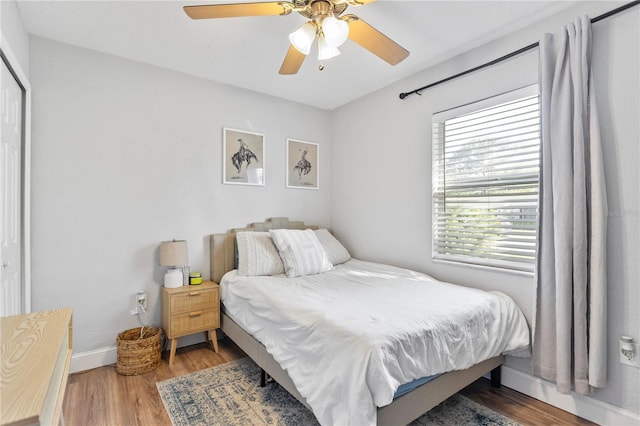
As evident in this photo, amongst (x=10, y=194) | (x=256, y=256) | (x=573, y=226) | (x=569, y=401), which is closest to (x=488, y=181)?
(x=573, y=226)

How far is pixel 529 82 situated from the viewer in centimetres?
212

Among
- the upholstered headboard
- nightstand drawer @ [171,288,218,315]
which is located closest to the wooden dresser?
nightstand drawer @ [171,288,218,315]

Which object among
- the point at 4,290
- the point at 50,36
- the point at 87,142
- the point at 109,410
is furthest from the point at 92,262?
the point at 50,36

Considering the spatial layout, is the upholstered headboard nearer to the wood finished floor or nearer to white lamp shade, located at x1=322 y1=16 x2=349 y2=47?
the wood finished floor

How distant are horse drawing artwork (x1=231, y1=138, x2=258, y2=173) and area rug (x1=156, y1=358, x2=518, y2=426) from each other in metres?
1.90

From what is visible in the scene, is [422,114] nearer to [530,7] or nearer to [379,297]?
[530,7]

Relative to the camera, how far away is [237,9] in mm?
1567

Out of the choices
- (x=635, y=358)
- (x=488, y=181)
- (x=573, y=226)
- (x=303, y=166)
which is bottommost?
(x=635, y=358)

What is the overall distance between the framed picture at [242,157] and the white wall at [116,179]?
0.07 metres

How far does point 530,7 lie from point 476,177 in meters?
1.12

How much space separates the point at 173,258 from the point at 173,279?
0.20 m

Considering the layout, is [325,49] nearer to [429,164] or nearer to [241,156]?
[429,164]

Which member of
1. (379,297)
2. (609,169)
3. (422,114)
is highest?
(422,114)

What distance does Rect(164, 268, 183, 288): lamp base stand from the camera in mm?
2639
